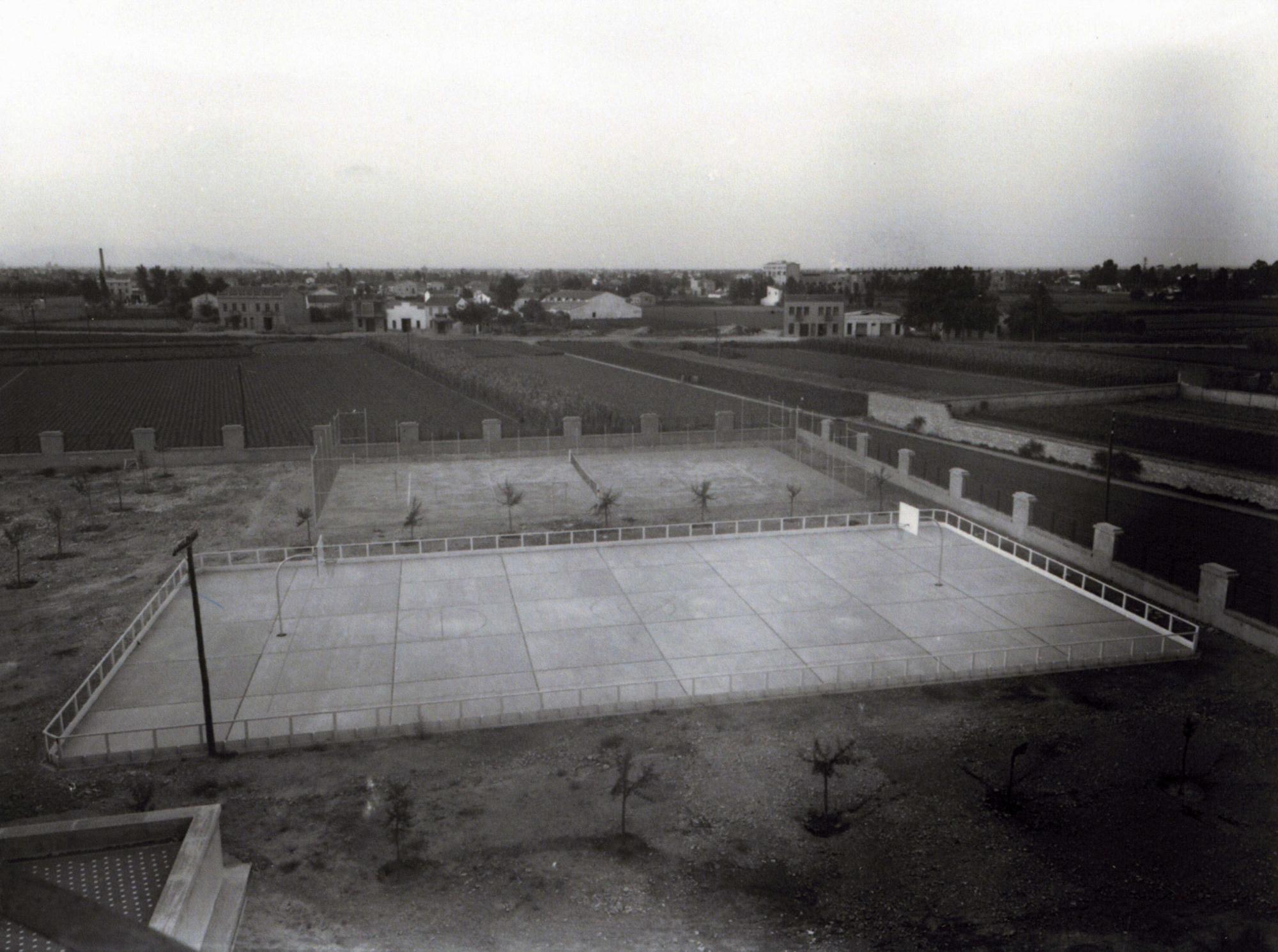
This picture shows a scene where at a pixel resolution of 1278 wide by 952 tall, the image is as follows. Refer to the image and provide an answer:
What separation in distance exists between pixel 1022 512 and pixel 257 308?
358 ft

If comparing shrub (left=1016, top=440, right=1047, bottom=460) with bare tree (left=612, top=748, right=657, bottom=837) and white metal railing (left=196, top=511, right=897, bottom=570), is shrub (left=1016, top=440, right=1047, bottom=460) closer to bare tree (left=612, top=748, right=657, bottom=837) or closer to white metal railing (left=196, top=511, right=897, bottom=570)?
white metal railing (left=196, top=511, right=897, bottom=570)

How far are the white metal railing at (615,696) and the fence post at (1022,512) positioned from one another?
7648 millimetres

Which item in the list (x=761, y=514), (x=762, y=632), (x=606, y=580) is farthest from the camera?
(x=761, y=514)

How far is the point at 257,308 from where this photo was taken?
385 ft

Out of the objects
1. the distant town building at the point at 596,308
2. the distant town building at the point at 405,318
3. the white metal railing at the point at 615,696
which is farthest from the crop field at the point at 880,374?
the distant town building at the point at 405,318

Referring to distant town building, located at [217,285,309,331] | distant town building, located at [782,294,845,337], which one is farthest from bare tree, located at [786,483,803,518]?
distant town building, located at [217,285,309,331]

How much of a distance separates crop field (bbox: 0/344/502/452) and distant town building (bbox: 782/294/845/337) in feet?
134

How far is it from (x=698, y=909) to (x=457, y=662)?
27.2 ft

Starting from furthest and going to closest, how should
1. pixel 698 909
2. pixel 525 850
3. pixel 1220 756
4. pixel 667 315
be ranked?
pixel 667 315 < pixel 1220 756 < pixel 525 850 < pixel 698 909

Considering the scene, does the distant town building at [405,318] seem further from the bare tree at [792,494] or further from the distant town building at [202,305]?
the bare tree at [792,494]

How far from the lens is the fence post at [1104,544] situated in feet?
77.4

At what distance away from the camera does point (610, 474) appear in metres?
36.9

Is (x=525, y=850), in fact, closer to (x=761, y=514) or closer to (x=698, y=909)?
(x=698, y=909)

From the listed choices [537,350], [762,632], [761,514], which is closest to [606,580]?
[762,632]
